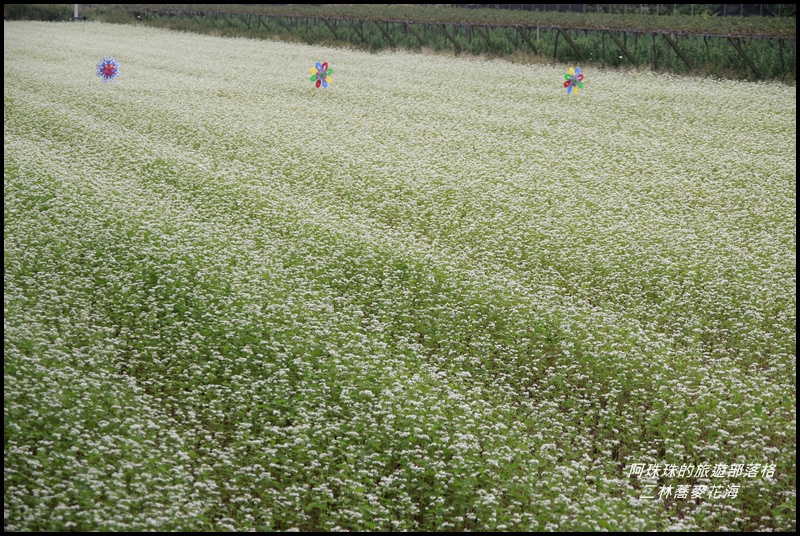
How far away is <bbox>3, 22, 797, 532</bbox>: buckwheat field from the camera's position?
691 cm

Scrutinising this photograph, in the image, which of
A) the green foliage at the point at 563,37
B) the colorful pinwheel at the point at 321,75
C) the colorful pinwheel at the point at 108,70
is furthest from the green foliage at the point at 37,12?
the colorful pinwheel at the point at 321,75

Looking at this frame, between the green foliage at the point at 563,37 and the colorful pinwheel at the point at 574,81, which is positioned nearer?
the colorful pinwheel at the point at 574,81

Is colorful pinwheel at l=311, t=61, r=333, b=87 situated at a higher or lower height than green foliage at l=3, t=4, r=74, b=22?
lower

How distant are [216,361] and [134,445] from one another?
5.91 feet

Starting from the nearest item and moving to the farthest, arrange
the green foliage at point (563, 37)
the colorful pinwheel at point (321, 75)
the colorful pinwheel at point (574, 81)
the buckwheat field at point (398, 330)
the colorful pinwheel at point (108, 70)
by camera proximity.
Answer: the buckwheat field at point (398, 330) → the colorful pinwheel at point (574, 81) → the colorful pinwheel at point (321, 75) → the colorful pinwheel at point (108, 70) → the green foliage at point (563, 37)

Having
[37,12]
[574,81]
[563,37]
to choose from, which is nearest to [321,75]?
[574,81]

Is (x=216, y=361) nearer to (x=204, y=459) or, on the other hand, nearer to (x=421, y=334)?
(x=204, y=459)

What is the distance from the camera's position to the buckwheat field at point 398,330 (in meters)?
6.91

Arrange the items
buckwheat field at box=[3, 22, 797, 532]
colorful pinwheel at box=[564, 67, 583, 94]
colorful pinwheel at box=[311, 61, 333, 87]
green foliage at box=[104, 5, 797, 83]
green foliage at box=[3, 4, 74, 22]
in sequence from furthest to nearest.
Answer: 1. green foliage at box=[3, 4, 74, 22]
2. green foliage at box=[104, 5, 797, 83]
3. colorful pinwheel at box=[311, 61, 333, 87]
4. colorful pinwheel at box=[564, 67, 583, 94]
5. buckwheat field at box=[3, 22, 797, 532]

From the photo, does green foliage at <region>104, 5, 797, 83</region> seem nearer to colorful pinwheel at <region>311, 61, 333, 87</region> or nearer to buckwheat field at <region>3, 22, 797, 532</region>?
buckwheat field at <region>3, 22, 797, 532</region>

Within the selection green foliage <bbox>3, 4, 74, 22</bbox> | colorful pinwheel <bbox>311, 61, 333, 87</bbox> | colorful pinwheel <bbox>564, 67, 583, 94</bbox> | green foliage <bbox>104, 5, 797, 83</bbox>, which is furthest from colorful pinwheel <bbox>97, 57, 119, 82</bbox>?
green foliage <bbox>3, 4, 74, 22</bbox>

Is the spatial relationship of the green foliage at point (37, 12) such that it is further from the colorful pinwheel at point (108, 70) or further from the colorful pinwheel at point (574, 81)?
the colorful pinwheel at point (574, 81)

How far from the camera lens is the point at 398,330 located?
32.5 ft

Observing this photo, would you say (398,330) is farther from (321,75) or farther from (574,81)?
(321,75)
